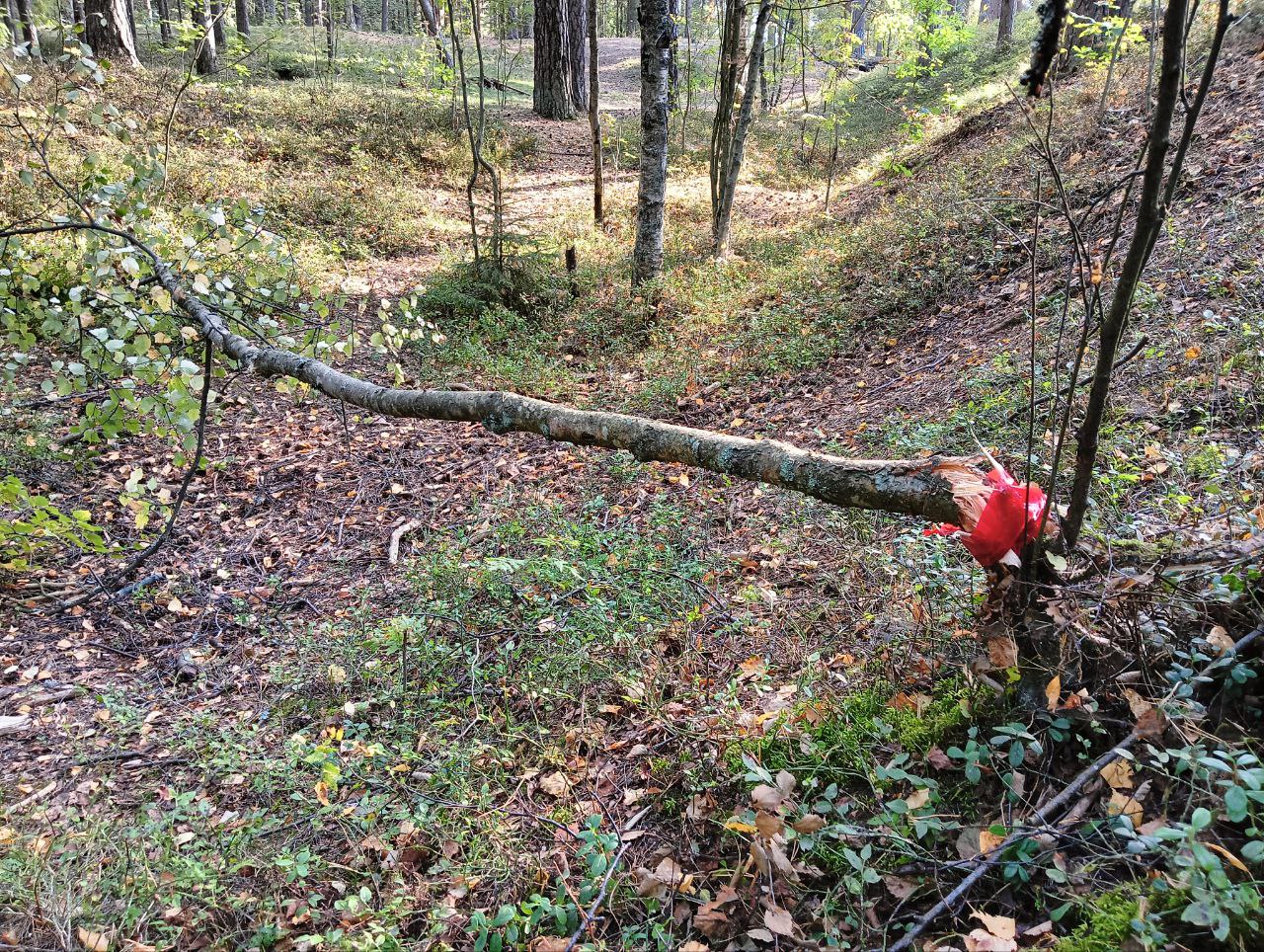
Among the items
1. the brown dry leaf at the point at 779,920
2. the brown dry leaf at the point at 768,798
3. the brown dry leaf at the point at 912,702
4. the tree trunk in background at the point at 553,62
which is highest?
the tree trunk in background at the point at 553,62

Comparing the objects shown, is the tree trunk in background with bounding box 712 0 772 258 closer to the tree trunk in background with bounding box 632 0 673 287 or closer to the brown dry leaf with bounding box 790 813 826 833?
the tree trunk in background with bounding box 632 0 673 287

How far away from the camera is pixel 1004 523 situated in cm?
209

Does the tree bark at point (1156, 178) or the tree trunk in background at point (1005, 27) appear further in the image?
the tree trunk in background at point (1005, 27)

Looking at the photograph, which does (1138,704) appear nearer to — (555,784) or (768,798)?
(768,798)

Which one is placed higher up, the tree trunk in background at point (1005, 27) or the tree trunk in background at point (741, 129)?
the tree trunk in background at point (1005, 27)

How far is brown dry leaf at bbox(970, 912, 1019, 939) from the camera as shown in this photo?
1.68 meters

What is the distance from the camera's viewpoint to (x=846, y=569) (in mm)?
3582

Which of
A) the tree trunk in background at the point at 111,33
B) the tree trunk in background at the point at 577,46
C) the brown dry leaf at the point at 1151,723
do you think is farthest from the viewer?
the tree trunk in background at the point at 577,46

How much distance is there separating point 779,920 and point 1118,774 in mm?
1018

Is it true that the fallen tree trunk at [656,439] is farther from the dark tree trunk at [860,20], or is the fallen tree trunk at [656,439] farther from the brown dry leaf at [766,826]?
the dark tree trunk at [860,20]

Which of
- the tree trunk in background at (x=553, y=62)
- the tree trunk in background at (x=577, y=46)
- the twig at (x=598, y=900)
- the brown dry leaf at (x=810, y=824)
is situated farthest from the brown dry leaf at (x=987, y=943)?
the tree trunk in background at (x=577, y=46)

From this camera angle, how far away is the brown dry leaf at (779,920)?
196cm

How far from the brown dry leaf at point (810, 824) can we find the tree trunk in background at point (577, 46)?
1847 centimetres

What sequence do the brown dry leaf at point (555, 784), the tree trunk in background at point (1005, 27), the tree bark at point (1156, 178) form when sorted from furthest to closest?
the tree trunk in background at point (1005, 27) → the brown dry leaf at point (555, 784) → the tree bark at point (1156, 178)
